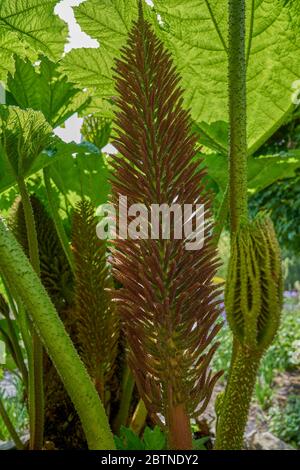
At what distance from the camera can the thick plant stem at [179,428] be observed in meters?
0.34

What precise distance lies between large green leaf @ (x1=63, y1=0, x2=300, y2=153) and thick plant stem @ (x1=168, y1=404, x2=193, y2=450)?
14.1 inches

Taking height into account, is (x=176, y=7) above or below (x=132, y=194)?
above

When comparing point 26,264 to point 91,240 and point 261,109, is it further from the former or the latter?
point 261,109

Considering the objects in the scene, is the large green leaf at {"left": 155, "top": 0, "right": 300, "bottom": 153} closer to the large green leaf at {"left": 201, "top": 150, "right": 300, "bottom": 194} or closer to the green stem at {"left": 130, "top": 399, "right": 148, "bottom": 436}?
the large green leaf at {"left": 201, "top": 150, "right": 300, "bottom": 194}

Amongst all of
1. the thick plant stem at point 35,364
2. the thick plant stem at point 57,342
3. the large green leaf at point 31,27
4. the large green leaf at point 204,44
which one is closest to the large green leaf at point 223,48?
the large green leaf at point 204,44

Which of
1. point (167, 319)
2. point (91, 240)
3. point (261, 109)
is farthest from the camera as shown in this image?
point (261, 109)

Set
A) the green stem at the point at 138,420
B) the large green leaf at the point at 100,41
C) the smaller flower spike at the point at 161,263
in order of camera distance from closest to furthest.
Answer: the smaller flower spike at the point at 161,263, the large green leaf at the point at 100,41, the green stem at the point at 138,420

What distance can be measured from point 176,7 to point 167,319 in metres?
0.35

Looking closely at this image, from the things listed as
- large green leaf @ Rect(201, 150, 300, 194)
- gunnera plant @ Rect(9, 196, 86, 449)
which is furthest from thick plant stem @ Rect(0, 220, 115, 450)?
large green leaf @ Rect(201, 150, 300, 194)

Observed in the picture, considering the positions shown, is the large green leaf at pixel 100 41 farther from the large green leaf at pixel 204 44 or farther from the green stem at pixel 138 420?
the green stem at pixel 138 420

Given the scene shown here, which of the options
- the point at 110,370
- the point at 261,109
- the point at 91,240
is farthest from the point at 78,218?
the point at 261,109

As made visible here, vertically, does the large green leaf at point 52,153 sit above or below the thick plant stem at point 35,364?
above

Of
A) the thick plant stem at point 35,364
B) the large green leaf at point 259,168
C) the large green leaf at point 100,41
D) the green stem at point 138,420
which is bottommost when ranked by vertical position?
the green stem at point 138,420

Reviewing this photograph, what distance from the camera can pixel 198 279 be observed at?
1.10ft
